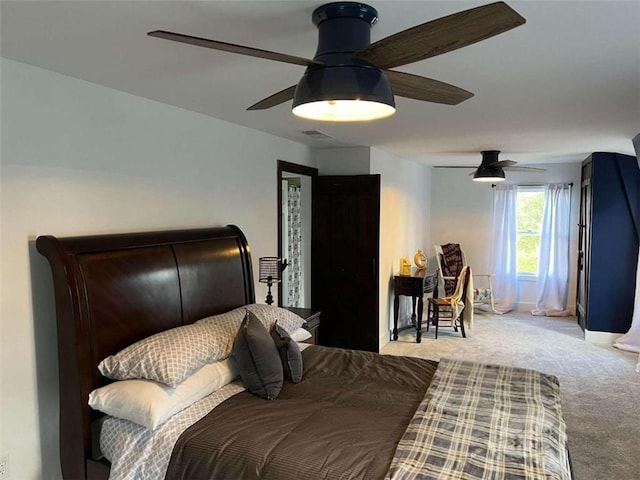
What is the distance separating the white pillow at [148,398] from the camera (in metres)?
2.07

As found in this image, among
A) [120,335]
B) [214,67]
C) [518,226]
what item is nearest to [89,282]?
[120,335]

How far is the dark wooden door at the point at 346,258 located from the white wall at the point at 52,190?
2272mm

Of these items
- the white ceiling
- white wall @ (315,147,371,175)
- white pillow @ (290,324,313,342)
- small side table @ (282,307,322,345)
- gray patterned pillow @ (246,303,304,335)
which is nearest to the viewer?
the white ceiling

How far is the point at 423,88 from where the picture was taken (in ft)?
5.98

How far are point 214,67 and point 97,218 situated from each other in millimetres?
1104

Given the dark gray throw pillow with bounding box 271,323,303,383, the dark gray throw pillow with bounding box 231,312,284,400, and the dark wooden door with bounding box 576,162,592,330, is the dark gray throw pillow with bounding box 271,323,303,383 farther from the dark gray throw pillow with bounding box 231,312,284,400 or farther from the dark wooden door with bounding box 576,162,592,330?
the dark wooden door with bounding box 576,162,592,330

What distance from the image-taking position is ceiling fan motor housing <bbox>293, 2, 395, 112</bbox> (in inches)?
60.7

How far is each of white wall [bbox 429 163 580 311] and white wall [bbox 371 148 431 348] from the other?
526 mm

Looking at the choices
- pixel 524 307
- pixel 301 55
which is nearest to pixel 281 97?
pixel 301 55

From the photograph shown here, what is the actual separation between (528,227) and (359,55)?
691cm

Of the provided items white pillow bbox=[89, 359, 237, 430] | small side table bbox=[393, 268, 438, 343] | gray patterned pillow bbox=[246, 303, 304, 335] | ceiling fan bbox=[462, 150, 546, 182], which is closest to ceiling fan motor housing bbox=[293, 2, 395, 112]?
white pillow bbox=[89, 359, 237, 430]

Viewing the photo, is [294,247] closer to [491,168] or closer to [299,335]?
[299,335]

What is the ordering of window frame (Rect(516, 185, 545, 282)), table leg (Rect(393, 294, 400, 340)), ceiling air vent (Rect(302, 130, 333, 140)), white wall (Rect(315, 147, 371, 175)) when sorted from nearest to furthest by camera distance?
ceiling air vent (Rect(302, 130, 333, 140)), white wall (Rect(315, 147, 371, 175)), table leg (Rect(393, 294, 400, 340)), window frame (Rect(516, 185, 545, 282))

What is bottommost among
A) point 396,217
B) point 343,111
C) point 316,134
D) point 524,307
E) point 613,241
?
point 524,307
